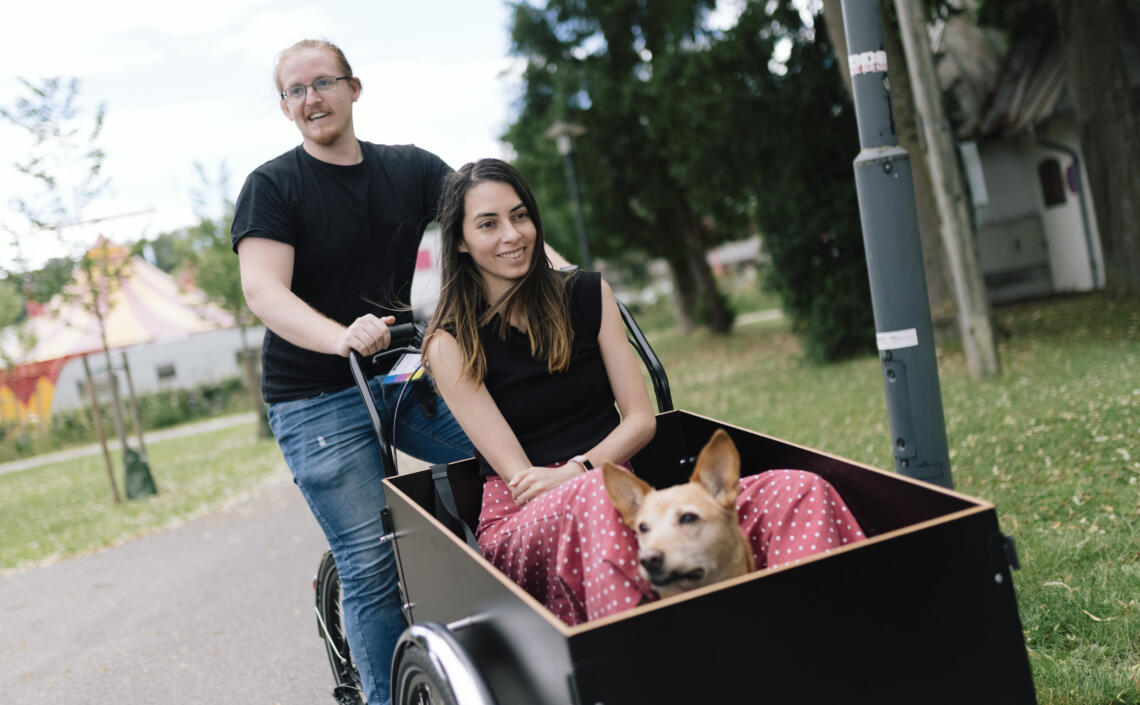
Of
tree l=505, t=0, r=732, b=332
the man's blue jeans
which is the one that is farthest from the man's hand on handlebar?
tree l=505, t=0, r=732, b=332

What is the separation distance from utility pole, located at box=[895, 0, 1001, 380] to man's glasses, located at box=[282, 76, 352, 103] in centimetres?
773

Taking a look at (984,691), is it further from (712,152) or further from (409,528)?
(712,152)

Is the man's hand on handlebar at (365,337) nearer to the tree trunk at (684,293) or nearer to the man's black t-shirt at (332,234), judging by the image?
the man's black t-shirt at (332,234)

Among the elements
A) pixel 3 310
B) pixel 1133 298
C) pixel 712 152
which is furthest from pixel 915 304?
pixel 3 310

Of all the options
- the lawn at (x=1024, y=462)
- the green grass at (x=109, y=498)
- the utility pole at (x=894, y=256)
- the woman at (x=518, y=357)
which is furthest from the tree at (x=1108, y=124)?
the woman at (x=518, y=357)

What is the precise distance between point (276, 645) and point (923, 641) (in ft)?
13.4

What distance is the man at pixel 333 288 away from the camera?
284 cm

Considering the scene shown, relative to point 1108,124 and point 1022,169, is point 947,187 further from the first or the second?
point 1022,169

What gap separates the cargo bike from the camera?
4.90 ft

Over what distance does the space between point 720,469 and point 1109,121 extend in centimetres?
1285

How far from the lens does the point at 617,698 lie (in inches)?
58.2

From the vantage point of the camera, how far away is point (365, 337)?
254 cm

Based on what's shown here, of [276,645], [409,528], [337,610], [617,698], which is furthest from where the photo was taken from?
[276,645]

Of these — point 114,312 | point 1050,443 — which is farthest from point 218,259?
point 1050,443
